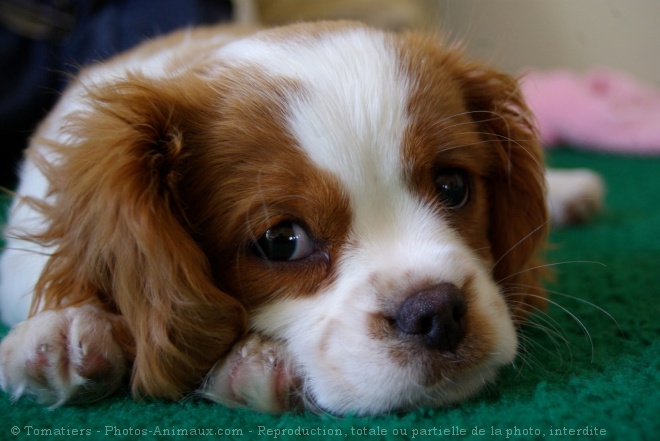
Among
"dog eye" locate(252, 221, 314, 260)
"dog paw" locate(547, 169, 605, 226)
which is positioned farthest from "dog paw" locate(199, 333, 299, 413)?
"dog paw" locate(547, 169, 605, 226)

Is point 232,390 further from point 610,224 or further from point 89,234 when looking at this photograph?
point 610,224

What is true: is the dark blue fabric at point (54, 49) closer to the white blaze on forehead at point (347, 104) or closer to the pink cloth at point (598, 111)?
the white blaze on forehead at point (347, 104)

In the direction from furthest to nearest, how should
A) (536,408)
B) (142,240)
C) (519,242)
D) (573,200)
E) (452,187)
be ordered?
(573,200), (519,242), (452,187), (142,240), (536,408)

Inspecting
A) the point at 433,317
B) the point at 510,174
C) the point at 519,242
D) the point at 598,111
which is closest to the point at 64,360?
the point at 433,317

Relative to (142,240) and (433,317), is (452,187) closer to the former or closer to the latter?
(433,317)

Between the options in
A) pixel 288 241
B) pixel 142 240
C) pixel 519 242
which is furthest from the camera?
pixel 519 242

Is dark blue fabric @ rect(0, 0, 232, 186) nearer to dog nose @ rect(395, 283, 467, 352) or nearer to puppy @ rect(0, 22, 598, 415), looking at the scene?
puppy @ rect(0, 22, 598, 415)

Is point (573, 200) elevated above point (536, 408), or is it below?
below
